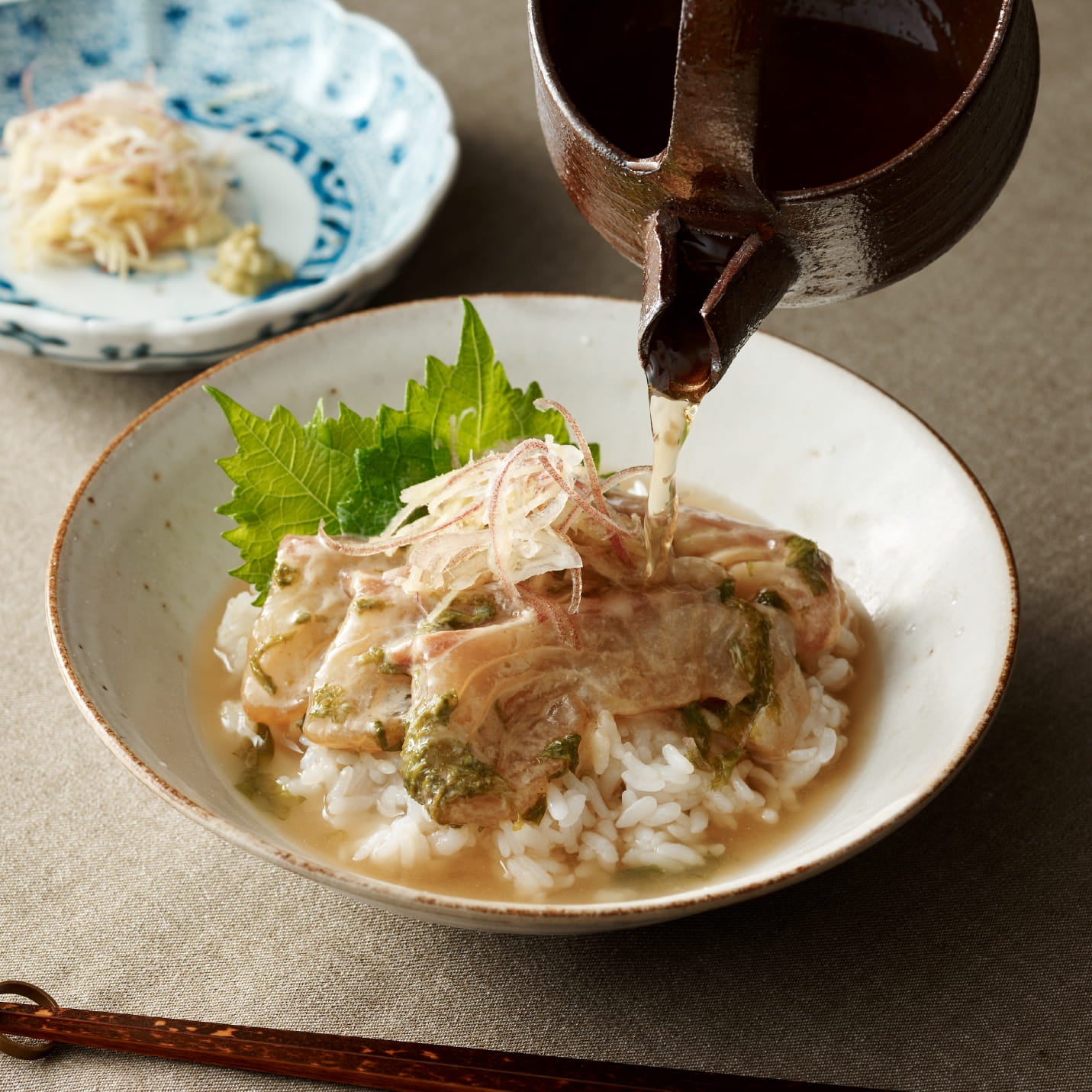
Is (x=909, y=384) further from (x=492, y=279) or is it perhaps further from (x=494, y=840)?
(x=494, y=840)

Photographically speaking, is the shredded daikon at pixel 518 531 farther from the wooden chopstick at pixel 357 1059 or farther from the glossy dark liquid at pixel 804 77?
the wooden chopstick at pixel 357 1059

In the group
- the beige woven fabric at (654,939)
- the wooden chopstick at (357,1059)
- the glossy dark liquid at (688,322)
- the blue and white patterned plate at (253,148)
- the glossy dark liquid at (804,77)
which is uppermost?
the glossy dark liquid at (804,77)

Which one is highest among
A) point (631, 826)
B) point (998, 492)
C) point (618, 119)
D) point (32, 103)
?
point (618, 119)

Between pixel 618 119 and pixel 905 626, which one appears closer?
pixel 618 119

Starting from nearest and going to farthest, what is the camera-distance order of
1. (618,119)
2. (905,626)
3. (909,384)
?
(618,119)
(905,626)
(909,384)

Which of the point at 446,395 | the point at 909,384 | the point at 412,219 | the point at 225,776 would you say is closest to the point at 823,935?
the point at 225,776

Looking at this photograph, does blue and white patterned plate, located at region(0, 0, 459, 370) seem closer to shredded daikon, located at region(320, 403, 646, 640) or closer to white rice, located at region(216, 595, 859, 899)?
shredded daikon, located at region(320, 403, 646, 640)

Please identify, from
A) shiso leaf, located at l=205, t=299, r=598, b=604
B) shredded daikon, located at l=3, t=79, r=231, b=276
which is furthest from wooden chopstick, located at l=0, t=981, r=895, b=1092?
shredded daikon, located at l=3, t=79, r=231, b=276

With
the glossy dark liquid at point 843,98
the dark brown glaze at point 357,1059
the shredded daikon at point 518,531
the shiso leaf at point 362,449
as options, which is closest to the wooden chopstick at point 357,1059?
the dark brown glaze at point 357,1059

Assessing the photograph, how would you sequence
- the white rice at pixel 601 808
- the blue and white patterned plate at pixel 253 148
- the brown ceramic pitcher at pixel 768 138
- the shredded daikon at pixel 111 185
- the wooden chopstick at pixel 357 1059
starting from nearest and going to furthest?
the brown ceramic pitcher at pixel 768 138 < the wooden chopstick at pixel 357 1059 < the white rice at pixel 601 808 < the blue and white patterned plate at pixel 253 148 < the shredded daikon at pixel 111 185
